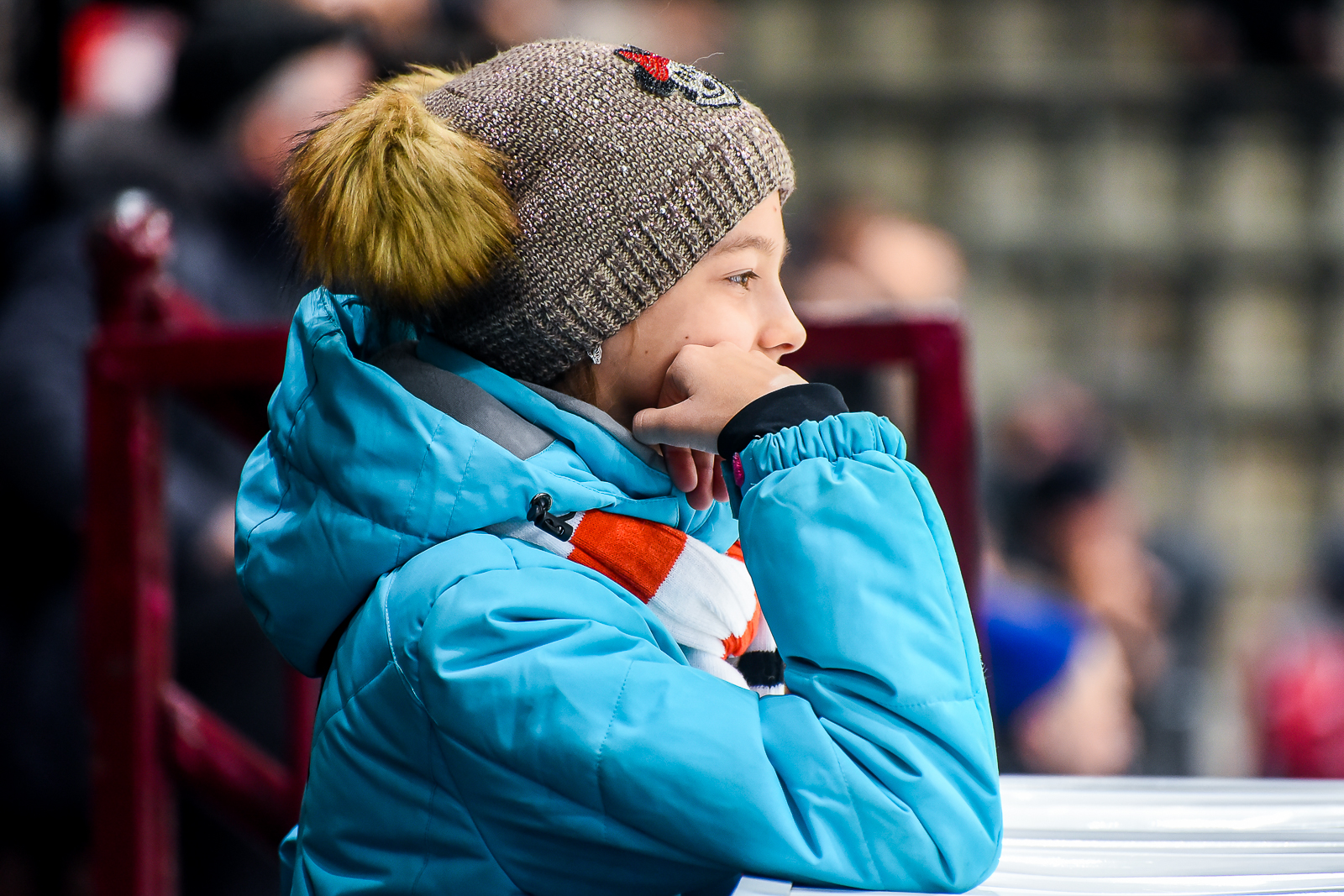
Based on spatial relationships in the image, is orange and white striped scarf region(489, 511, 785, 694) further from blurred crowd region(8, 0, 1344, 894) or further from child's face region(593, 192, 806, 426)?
blurred crowd region(8, 0, 1344, 894)

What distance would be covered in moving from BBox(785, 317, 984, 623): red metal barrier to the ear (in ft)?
1.71

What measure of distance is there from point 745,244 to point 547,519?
24cm

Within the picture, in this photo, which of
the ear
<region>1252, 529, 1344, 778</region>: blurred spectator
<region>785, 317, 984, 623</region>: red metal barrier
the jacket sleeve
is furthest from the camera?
<region>1252, 529, 1344, 778</region>: blurred spectator

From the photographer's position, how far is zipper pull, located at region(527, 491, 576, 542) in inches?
31.0

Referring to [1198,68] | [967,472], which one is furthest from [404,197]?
[1198,68]

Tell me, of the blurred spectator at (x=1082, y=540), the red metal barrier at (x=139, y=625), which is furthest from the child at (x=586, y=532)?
the blurred spectator at (x=1082, y=540)

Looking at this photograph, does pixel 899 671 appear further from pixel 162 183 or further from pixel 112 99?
pixel 112 99

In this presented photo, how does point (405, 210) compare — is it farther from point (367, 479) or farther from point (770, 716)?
point (770, 716)

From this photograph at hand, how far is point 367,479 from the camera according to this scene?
79 cm

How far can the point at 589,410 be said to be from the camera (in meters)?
0.85

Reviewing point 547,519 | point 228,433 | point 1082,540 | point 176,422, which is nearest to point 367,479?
point 547,519

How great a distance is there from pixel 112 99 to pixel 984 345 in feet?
17.6

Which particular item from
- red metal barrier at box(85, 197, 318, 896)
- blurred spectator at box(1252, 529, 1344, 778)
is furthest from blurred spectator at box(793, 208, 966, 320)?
blurred spectator at box(1252, 529, 1344, 778)

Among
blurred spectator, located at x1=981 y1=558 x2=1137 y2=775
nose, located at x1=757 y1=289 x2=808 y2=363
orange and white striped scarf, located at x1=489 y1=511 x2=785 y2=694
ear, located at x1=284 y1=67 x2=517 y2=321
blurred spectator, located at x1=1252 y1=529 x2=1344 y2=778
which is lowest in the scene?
blurred spectator, located at x1=1252 y1=529 x2=1344 y2=778
